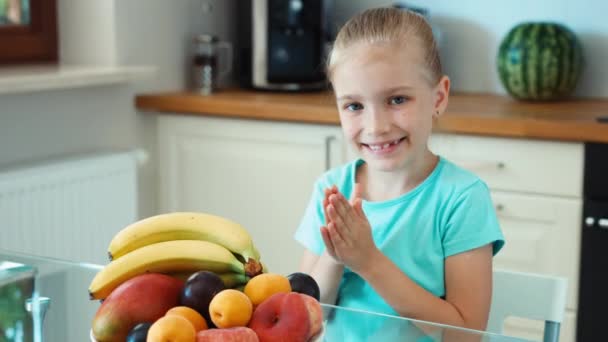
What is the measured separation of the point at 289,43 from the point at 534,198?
37.3 inches

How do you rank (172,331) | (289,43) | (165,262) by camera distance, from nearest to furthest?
(172,331) → (165,262) → (289,43)

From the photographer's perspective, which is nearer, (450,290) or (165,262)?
(165,262)

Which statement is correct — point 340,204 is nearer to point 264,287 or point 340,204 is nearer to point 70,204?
point 264,287

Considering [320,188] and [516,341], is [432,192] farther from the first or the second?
[516,341]

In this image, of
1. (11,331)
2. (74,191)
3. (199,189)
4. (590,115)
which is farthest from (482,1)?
(11,331)

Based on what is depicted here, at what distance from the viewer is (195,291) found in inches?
37.7

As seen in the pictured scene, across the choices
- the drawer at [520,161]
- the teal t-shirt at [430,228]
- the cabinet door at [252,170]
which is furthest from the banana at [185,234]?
the cabinet door at [252,170]

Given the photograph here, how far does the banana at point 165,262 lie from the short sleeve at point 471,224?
41 centimetres

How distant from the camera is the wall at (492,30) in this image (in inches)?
110

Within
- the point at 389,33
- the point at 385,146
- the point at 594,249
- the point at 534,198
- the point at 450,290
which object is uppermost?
the point at 389,33

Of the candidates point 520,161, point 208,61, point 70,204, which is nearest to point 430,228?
point 520,161

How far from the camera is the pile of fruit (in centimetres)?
91

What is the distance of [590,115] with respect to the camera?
7.98ft

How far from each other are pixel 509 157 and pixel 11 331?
1696mm
